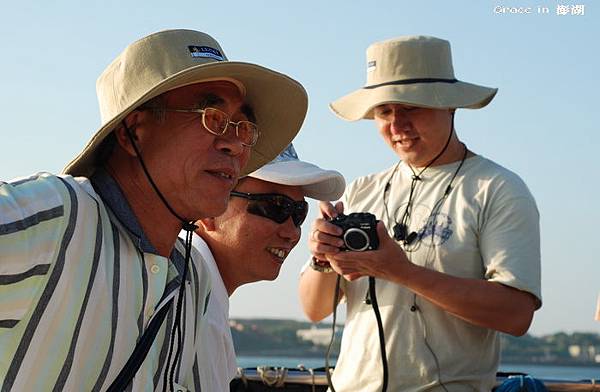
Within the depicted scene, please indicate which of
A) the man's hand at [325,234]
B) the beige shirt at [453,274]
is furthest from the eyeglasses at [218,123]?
the beige shirt at [453,274]

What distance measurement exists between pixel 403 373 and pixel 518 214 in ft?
2.58

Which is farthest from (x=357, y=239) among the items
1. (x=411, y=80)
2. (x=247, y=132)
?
(x=247, y=132)

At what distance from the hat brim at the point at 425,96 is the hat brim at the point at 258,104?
1.20 meters

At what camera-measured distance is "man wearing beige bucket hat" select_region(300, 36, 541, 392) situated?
4.54m

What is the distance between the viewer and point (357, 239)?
461cm

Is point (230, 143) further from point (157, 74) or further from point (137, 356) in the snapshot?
point (137, 356)

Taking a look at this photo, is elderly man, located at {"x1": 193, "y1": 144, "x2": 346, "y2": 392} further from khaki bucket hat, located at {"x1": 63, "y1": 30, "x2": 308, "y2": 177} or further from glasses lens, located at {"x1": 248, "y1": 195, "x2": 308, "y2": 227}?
khaki bucket hat, located at {"x1": 63, "y1": 30, "x2": 308, "y2": 177}

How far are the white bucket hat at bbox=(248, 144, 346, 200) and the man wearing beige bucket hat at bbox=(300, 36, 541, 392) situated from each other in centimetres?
26

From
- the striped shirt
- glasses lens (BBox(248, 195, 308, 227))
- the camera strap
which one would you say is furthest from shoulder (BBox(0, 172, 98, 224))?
glasses lens (BBox(248, 195, 308, 227))

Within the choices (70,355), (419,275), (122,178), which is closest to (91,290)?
(70,355)

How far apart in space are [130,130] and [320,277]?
6.50 ft

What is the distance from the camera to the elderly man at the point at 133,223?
8.70 ft

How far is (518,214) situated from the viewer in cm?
462

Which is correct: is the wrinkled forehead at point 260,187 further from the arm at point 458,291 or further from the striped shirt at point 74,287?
the striped shirt at point 74,287
